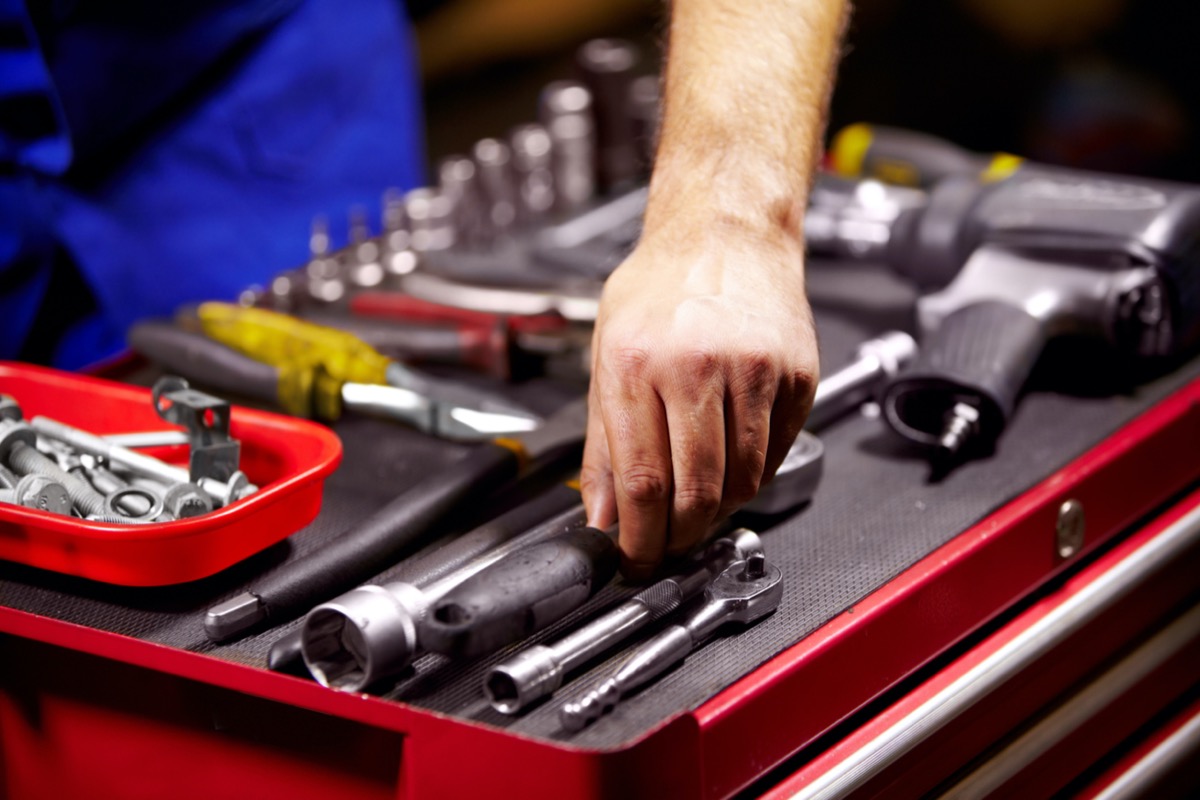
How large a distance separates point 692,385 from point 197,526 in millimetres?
223

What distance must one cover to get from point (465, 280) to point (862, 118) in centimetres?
113

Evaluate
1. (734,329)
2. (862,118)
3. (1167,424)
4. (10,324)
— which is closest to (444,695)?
(734,329)

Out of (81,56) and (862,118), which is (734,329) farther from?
(862,118)

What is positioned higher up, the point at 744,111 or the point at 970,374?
the point at 744,111

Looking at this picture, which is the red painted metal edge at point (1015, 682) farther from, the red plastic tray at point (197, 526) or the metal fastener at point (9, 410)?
the metal fastener at point (9, 410)

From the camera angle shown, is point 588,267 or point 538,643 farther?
point 588,267

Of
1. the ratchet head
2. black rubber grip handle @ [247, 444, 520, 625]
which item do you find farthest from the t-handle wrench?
black rubber grip handle @ [247, 444, 520, 625]

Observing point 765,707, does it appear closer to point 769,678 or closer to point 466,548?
point 769,678

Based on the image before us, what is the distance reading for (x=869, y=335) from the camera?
87 centimetres

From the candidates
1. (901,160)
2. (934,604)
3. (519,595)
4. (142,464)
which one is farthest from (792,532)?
(901,160)

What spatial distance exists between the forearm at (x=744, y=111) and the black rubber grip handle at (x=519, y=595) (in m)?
0.17

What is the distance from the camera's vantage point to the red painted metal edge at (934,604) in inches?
19.0

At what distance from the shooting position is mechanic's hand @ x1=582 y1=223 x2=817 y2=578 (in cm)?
51

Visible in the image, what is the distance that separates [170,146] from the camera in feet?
3.33
